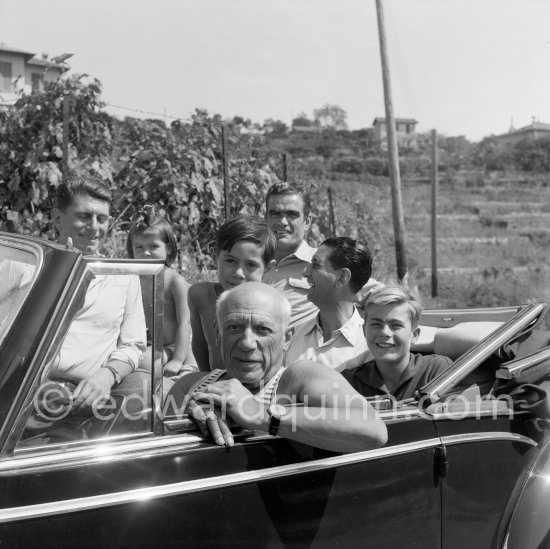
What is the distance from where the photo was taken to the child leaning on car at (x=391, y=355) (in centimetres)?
307

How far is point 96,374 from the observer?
2297 millimetres

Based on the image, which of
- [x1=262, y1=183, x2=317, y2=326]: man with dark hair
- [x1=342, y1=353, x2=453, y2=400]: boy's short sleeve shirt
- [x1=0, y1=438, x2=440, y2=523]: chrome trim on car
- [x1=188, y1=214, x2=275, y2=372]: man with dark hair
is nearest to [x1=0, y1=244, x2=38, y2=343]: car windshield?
[x1=0, y1=438, x2=440, y2=523]: chrome trim on car

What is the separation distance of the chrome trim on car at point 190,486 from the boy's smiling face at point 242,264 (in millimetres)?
1251

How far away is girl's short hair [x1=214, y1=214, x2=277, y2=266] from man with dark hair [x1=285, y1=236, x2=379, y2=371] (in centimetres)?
23

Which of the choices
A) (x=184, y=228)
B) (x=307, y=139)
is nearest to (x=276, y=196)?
(x=184, y=228)

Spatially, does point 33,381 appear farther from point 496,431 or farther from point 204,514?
point 496,431

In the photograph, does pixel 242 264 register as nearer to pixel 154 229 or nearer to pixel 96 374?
pixel 154 229

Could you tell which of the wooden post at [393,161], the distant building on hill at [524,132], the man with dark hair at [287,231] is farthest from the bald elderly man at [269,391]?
the distant building on hill at [524,132]

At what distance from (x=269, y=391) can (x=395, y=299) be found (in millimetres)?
803

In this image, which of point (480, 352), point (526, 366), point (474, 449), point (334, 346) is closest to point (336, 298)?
point (334, 346)

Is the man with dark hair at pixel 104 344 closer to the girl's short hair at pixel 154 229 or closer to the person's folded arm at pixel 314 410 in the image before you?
the person's folded arm at pixel 314 410

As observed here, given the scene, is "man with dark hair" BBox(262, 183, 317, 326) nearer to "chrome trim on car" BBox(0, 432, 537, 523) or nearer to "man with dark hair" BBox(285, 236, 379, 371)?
"man with dark hair" BBox(285, 236, 379, 371)

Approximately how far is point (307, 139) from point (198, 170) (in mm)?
72717

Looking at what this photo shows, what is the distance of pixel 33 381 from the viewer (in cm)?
201
